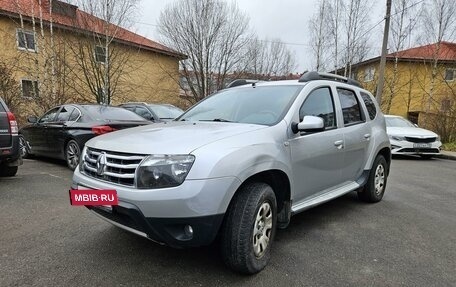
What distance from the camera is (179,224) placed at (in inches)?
96.7

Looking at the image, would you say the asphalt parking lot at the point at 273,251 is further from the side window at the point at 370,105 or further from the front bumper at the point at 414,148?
the front bumper at the point at 414,148

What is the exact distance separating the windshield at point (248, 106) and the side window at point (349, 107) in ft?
3.14

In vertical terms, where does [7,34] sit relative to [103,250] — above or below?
above

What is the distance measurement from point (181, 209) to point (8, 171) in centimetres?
526

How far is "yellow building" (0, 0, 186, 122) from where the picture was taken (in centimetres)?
1598

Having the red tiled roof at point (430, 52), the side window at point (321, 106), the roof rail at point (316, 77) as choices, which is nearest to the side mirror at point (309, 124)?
the side window at point (321, 106)

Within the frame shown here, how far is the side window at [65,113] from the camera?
716cm

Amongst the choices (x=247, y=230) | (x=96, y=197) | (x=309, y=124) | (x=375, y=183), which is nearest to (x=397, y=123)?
(x=375, y=183)

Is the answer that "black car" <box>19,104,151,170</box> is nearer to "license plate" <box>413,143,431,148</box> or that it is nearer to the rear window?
the rear window

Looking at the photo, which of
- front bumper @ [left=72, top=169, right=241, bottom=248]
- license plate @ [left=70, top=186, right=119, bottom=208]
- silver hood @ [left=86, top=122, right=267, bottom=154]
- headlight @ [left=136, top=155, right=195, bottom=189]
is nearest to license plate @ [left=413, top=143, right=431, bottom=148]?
silver hood @ [left=86, top=122, right=267, bottom=154]

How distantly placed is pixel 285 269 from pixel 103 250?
5.57 feet

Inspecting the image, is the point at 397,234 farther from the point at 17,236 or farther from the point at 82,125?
the point at 82,125

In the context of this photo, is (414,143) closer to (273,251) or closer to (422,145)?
(422,145)

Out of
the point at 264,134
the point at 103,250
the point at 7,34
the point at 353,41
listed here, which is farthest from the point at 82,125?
the point at 353,41
